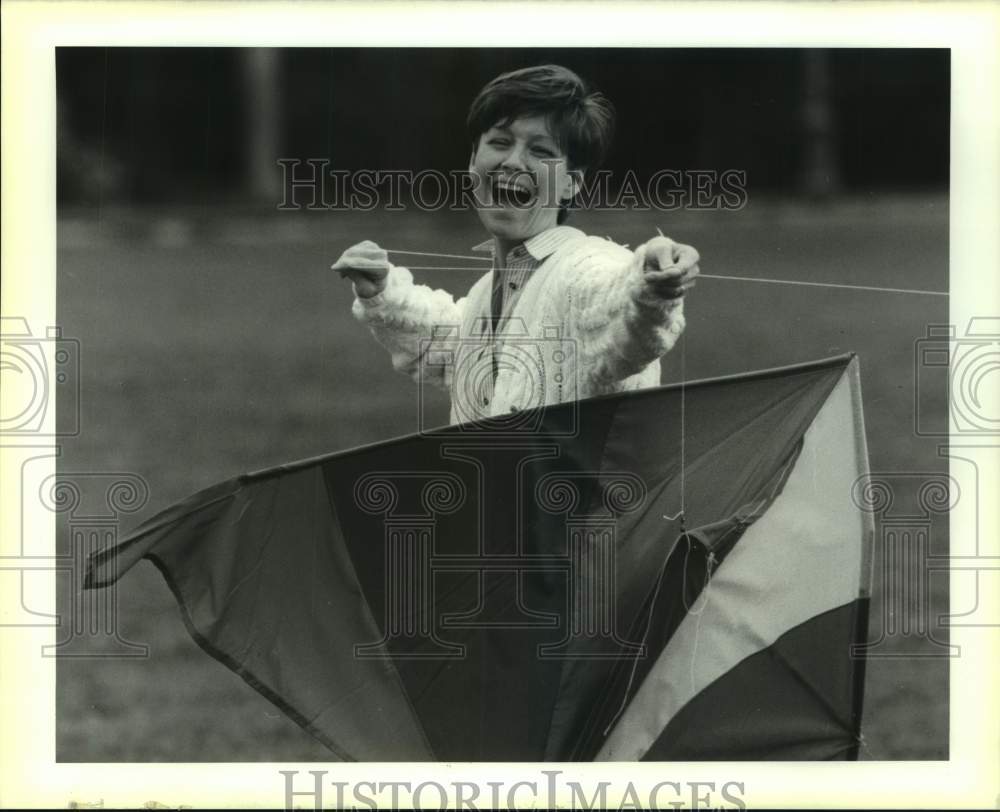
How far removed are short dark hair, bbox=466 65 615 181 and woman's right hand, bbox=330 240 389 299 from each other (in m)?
0.48

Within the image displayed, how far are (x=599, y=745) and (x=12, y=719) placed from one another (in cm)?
192

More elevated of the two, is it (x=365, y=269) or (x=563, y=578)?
(x=365, y=269)

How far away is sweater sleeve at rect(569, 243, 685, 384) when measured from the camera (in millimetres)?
5902

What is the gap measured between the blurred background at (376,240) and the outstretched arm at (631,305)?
371mm

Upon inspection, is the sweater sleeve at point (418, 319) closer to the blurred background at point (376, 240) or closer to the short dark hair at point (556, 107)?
the blurred background at point (376, 240)

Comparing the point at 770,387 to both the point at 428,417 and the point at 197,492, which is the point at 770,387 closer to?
the point at 428,417

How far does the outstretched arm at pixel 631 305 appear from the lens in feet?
19.2

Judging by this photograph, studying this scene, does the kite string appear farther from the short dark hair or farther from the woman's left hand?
the woman's left hand

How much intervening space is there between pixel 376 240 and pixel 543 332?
0.68 meters

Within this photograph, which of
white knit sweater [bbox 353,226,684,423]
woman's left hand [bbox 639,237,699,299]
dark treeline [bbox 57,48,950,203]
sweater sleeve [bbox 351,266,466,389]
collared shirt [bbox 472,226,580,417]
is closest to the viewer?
woman's left hand [bbox 639,237,699,299]

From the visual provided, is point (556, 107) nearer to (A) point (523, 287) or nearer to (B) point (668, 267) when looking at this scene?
(A) point (523, 287)

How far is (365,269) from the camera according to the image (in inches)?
249

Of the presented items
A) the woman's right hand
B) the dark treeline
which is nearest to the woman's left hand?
the dark treeline

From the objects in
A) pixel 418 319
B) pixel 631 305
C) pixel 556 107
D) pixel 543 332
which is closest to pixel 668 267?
pixel 631 305
